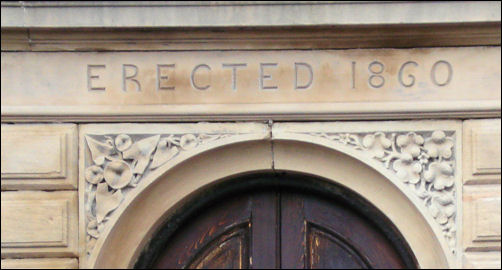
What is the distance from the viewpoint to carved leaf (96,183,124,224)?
5.02 meters

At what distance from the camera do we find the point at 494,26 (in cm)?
496

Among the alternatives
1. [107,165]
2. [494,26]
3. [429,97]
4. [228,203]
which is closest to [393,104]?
[429,97]

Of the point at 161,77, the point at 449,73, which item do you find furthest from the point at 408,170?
the point at 161,77

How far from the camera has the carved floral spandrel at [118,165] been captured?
5020 millimetres

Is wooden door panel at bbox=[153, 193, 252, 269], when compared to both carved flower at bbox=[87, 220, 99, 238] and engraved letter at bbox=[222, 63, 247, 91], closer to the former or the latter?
carved flower at bbox=[87, 220, 99, 238]

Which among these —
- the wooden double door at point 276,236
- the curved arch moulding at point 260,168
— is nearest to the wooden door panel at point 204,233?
the wooden double door at point 276,236

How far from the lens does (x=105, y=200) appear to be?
16.5 feet

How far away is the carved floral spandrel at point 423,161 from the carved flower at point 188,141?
1.75 feet

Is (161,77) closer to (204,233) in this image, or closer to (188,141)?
(188,141)

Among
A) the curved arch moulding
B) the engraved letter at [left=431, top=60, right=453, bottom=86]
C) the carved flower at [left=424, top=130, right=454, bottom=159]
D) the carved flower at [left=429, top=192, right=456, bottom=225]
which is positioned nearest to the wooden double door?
the curved arch moulding

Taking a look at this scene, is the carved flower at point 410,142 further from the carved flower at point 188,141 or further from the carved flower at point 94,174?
the carved flower at point 94,174

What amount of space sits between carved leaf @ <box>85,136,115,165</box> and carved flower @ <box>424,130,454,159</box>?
4.54ft

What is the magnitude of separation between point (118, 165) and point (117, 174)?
0.04m

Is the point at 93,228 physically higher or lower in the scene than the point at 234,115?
lower
